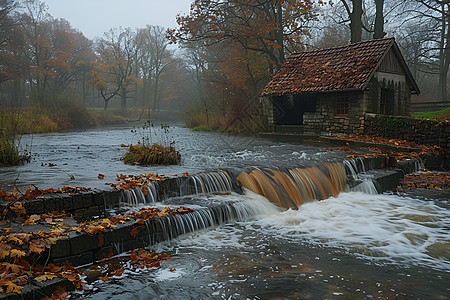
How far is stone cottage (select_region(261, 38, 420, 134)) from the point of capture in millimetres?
17562

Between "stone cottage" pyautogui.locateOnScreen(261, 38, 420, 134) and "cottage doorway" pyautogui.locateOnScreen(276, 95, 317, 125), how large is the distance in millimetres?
106

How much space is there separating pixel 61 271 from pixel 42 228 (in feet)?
2.92

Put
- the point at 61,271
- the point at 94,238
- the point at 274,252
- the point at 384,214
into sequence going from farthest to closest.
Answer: the point at 384,214 < the point at 274,252 < the point at 94,238 < the point at 61,271

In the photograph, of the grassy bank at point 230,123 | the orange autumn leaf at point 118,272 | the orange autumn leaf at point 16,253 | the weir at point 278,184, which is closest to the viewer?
the orange autumn leaf at point 16,253

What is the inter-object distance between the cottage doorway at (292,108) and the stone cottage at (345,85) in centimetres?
11

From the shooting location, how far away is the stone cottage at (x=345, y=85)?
57.6 feet

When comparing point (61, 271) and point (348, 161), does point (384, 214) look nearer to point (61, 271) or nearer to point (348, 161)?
point (348, 161)

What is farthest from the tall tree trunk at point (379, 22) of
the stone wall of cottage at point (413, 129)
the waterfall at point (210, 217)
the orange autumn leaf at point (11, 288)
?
the orange autumn leaf at point (11, 288)

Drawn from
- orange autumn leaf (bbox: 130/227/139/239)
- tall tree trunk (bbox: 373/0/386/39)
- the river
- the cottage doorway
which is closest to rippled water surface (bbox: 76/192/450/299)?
the river

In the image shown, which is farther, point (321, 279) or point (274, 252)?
point (274, 252)

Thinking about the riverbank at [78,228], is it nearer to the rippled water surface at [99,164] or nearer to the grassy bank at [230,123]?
the rippled water surface at [99,164]

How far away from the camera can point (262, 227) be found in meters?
6.82

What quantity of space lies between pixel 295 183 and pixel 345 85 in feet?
32.5

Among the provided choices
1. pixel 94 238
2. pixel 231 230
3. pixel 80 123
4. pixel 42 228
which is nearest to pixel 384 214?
pixel 231 230
